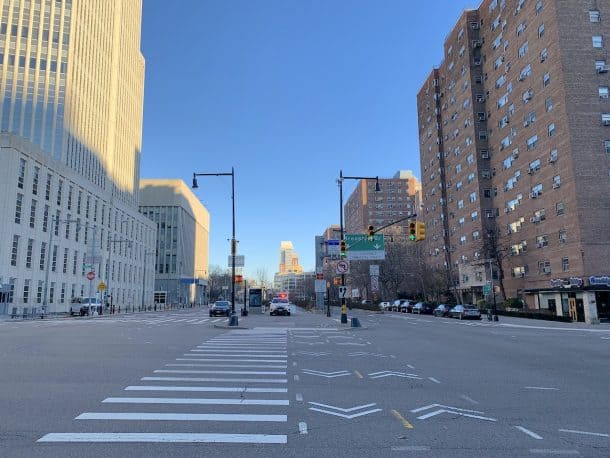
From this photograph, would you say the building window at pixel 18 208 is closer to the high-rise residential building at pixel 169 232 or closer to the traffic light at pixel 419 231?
the traffic light at pixel 419 231

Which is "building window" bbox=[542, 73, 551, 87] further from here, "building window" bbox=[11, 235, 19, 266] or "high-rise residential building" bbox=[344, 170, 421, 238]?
"high-rise residential building" bbox=[344, 170, 421, 238]

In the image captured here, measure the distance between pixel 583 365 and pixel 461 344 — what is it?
6.65 meters

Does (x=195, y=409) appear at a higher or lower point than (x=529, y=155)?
lower

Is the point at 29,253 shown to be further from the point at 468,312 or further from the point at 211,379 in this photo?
the point at 211,379

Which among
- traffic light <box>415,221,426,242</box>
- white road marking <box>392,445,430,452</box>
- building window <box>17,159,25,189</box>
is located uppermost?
building window <box>17,159,25,189</box>

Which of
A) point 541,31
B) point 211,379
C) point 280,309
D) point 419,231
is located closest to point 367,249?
point 419,231

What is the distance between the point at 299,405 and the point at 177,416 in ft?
6.74

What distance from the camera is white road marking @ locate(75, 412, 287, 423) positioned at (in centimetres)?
736

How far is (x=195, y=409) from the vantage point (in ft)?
26.2

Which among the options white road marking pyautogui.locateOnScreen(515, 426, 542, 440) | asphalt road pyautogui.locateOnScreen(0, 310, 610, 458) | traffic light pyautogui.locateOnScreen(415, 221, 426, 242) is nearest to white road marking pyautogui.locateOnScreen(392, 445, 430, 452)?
asphalt road pyautogui.locateOnScreen(0, 310, 610, 458)

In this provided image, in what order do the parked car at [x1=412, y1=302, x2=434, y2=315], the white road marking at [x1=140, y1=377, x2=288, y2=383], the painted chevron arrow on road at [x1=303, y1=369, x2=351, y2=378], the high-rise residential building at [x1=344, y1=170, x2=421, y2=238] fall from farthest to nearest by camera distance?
the high-rise residential building at [x1=344, y1=170, x2=421, y2=238], the parked car at [x1=412, y1=302, x2=434, y2=315], the painted chevron arrow on road at [x1=303, y1=369, x2=351, y2=378], the white road marking at [x1=140, y1=377, x2=288, y2=383]

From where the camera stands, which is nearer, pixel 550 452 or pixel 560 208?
pixel 550 452

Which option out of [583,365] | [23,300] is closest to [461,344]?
[583,365]

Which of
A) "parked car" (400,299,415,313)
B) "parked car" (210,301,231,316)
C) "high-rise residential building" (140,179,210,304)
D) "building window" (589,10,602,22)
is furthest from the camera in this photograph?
"high-rise residential building" (140,179,210,304)
